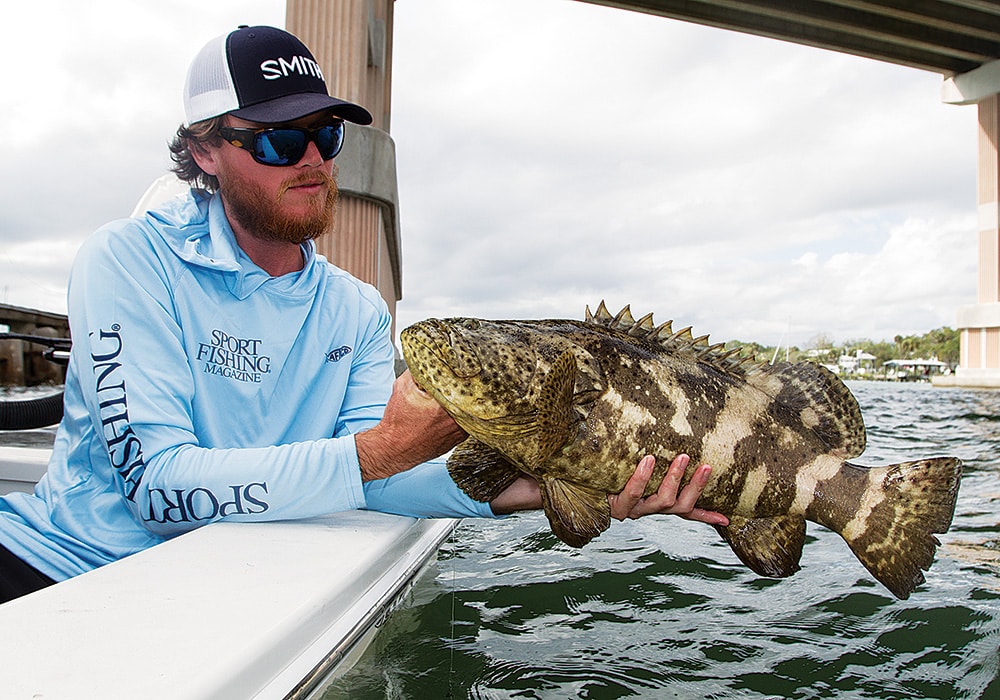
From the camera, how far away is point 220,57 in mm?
2414

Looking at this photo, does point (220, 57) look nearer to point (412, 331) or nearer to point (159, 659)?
point (412, 331)

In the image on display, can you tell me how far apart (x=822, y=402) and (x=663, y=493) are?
72 centimetres

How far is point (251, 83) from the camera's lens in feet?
7.90

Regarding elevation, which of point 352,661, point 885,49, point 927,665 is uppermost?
point 885,49

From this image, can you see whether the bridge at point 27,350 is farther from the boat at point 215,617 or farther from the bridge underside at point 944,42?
the bridge underside at point 944,42

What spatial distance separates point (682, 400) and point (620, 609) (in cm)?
174

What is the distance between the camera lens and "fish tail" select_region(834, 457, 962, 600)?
2.28m

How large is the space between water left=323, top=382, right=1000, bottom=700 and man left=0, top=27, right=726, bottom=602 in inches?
20.7

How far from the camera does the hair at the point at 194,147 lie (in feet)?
8.18

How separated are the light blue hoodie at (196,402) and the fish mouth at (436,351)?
33 cm

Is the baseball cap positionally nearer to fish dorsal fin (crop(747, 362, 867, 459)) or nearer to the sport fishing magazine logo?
the sport fishing magazine logo

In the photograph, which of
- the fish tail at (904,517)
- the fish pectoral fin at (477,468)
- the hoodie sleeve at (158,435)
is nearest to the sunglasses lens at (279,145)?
the hoodie sleeve at (158,435)

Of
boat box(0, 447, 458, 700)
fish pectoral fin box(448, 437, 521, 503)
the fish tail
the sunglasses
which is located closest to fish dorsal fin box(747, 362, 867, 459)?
the fish tail

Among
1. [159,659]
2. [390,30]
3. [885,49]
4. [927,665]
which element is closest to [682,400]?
[159,659]
